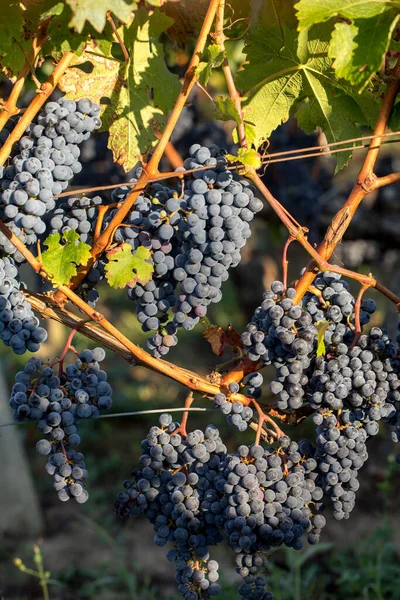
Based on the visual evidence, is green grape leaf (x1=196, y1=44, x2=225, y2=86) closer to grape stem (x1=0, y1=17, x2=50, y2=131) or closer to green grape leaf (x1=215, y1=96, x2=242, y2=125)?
green grape leaf (x1=215, y1=96, x2=242, y2=125)

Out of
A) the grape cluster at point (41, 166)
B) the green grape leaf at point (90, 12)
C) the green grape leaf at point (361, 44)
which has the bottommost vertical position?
the grape cluster at point (41, 166)

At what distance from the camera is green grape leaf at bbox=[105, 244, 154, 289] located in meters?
1.28

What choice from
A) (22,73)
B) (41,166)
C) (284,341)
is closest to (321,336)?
(284,341)

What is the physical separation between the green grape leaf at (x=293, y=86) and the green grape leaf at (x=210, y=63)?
0.53 ft

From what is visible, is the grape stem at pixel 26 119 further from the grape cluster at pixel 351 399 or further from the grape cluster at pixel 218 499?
the grape cluster at pixel 351 399

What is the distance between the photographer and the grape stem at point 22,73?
52.0 inches

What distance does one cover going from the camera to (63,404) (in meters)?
1.34

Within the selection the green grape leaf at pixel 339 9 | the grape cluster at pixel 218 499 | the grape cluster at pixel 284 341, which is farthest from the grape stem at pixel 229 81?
the grape cluster at pixel 218 499

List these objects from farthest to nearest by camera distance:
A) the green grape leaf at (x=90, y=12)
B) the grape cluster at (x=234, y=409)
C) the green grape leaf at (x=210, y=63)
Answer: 1. the grape cluster at (x=234, y=409)
2. the green grape leaf at (x=210, y=63)
3. the green grape leaf at (x=90, y=12)

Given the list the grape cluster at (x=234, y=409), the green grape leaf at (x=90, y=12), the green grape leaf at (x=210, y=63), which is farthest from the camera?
the grape cluster at (x=234, y=409)

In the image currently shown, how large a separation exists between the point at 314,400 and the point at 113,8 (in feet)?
2.57

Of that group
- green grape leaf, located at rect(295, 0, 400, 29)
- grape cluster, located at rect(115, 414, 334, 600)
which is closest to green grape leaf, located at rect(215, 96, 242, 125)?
green grape leaf, located at rect(295, 0, 400, 29)

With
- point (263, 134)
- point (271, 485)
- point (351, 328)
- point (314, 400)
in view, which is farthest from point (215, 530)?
point (263, 134)

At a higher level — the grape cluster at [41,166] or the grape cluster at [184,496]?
the grape cluster at [41,166]
